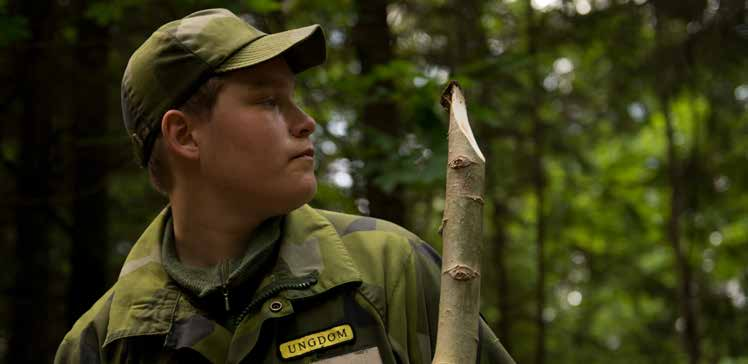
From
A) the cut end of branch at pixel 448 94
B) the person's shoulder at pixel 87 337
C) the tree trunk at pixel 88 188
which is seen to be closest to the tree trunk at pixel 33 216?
the tree trunk at pixel 88 188

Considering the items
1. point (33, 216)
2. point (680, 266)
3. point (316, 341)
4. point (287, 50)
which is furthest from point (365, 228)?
point (680, 266)

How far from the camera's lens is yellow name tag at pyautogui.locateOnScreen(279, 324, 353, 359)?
2082 mm

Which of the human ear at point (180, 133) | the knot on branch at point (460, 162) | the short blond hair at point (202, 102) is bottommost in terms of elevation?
the knot on branch at point (460, 162)

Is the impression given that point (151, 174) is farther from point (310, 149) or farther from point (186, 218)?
point (310, 149)

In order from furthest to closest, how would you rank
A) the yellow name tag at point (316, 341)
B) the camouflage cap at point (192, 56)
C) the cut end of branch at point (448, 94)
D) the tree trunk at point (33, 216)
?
the tree trunk at point (33, 216)
the camouflage cap at point (192, 56)
the yellow name tag at point (316, 341)
the cut end of branch at point (448, 94)

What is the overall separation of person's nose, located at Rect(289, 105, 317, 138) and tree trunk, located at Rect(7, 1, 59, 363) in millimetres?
4323

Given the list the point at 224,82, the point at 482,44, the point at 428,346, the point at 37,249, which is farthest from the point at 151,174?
the point at 482,44

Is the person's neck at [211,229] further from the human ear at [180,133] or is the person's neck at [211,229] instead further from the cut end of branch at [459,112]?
the cut end of branch at [459,112]

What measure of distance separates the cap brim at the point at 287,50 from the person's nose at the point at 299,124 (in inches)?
5.6

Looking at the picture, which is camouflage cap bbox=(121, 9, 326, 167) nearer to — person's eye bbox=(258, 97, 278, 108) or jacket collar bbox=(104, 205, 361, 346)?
person's eye bbox=(258, 97, 278, 108)

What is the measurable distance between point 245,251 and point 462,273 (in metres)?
0.80

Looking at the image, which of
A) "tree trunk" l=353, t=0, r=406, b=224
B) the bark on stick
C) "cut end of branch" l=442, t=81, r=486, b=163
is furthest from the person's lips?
"tree trunk" l=353, t=0, r=406, b=224

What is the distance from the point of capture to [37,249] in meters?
A: 6.46

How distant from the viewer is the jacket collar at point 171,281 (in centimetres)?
214
